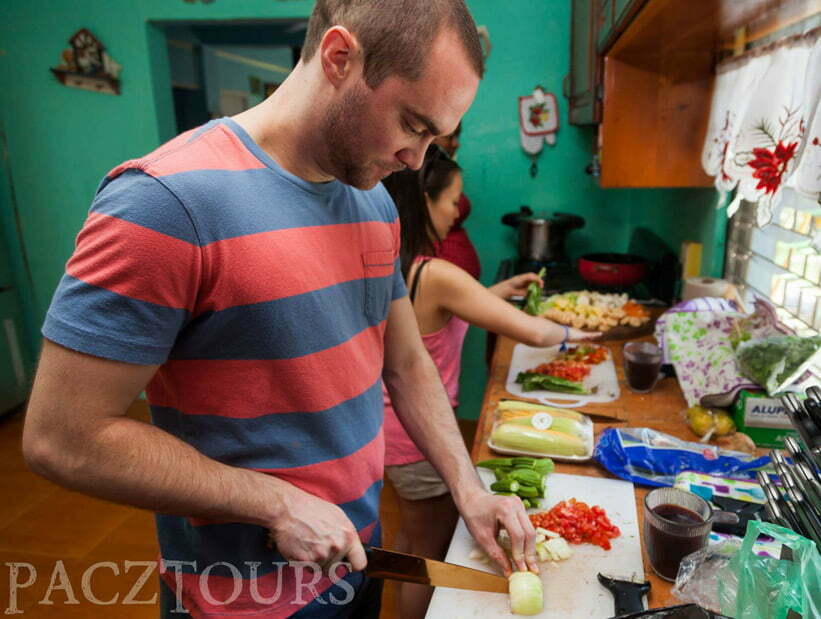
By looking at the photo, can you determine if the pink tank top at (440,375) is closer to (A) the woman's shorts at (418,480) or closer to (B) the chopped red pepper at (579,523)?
(A) the woman's shorts at (418,480)

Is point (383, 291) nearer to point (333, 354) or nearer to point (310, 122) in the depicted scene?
point (333, 354)

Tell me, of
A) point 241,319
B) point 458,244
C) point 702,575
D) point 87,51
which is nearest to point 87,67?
point 87,51

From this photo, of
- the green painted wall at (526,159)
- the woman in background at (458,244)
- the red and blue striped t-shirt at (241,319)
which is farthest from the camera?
the green painted wall at (526,159)

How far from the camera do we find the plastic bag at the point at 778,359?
1.40 m

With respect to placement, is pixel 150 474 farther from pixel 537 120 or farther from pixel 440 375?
pixel 537 120

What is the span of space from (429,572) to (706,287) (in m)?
1.70

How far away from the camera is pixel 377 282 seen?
113 cm

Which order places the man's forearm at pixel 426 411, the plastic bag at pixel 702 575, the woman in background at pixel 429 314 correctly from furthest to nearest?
1. the woman in background at pixel 429 314
2. the man's forearm at pixel 426 411
3. the plastic bag at pixel 702 575

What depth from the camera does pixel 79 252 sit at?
0.76 meters

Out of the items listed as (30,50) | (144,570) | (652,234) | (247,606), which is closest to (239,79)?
(30,50)

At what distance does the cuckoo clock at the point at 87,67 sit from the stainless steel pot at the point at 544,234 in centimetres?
258

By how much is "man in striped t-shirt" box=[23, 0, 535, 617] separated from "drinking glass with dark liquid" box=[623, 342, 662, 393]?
91 cm

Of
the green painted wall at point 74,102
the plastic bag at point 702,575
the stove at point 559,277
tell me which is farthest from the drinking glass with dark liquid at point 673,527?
the green painted wall at point 74,102

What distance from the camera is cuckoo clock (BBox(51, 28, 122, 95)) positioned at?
139 inches
